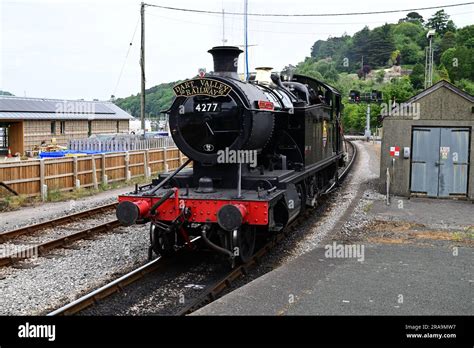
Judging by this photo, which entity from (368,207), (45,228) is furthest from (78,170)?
(368,207)

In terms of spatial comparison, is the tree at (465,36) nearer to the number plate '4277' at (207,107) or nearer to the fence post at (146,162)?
the fence post at (146,162)

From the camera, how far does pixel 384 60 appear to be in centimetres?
12469

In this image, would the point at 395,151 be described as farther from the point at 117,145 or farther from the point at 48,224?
the point at 117,145

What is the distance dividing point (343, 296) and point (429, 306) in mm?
1035

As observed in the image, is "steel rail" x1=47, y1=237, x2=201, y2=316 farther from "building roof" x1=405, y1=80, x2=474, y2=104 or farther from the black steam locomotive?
"building roof" x1=405, y1=80, x2=474, y2=104

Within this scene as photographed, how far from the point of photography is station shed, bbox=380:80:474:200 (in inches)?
542

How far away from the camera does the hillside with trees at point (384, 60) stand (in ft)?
222

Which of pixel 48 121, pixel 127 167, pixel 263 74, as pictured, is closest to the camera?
pixel 263 74

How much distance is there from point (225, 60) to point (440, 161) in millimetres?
8612

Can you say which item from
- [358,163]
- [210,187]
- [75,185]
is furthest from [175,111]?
[358,163]

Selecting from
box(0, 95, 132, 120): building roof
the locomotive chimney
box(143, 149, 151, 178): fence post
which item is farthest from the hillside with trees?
the locomotive chimney

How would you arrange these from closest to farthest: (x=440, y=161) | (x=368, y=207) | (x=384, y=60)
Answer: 1. (x=368, y=207)
2. (x=440, y=161)
3. (x=384, y=60)

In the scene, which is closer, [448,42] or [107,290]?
[107,290]

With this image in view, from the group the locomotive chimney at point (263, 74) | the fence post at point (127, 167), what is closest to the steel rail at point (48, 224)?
the locomotive chimney at point (263, 74)
